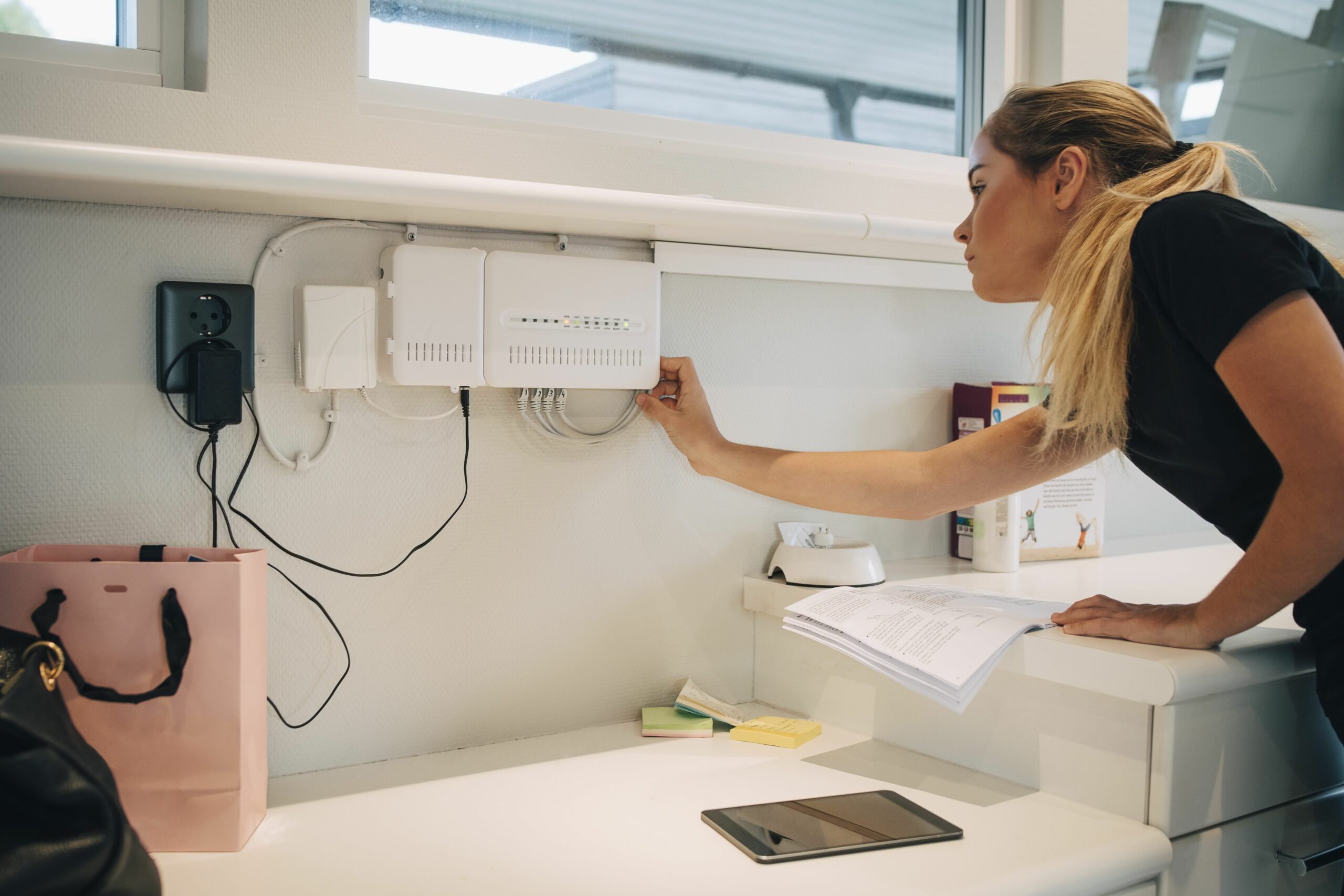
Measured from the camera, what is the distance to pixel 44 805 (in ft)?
1.84

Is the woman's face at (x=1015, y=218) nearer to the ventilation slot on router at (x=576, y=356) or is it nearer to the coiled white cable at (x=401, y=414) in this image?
the ventilation slot on router at (x=576, y=356)

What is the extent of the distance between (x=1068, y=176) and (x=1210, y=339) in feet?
0.92

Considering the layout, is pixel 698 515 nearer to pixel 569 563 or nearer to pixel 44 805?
pixel 569 563

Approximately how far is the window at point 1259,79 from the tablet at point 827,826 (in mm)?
1647

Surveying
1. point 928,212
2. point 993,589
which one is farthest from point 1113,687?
point 928,212

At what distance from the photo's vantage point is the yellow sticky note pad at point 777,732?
3.72 ft

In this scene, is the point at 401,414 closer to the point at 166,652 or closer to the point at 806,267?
the point at 166,652

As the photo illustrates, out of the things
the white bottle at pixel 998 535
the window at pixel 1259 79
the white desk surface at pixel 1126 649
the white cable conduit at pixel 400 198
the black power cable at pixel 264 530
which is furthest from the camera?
the window at pixel 1259 79

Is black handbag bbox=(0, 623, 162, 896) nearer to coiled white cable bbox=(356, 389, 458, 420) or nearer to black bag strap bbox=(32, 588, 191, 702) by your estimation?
black bag strap bbox=(32, 588, 191, 702)

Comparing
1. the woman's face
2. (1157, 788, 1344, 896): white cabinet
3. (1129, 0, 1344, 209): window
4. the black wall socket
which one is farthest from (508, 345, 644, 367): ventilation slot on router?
(1129, 0, 1344, 209): window

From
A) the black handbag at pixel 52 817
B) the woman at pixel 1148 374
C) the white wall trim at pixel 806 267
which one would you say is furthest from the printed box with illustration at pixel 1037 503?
the black handbag at pixel 52 817

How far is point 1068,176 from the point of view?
103 cm

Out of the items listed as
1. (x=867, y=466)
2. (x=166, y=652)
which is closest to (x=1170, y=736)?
(x=867, y=466)

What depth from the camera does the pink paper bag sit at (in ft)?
2.60
